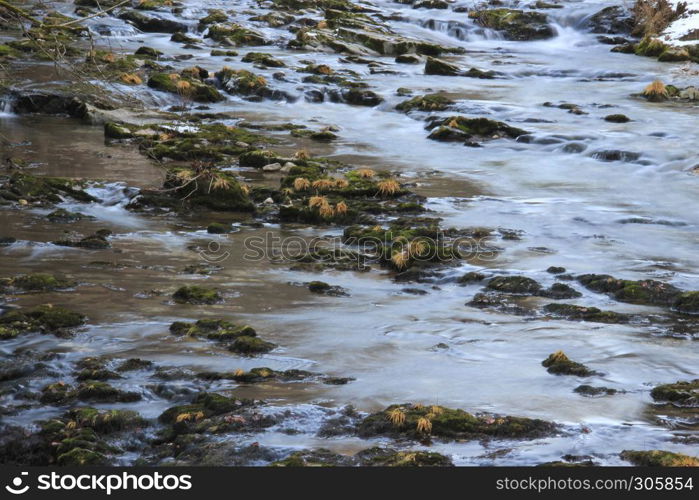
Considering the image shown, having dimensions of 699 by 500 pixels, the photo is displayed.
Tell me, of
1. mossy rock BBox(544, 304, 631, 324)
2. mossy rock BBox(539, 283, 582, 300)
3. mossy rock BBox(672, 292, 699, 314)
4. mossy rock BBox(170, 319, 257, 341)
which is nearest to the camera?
mossy rock BBox(170, 319, 257, 341)

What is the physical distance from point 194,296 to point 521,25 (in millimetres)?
31271

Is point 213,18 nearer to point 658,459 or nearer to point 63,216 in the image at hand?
point 63,216

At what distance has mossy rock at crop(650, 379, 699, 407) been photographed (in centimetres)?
867

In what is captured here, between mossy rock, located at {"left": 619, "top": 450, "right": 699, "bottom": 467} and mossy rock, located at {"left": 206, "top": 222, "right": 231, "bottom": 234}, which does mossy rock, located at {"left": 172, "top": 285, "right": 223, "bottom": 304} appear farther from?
mossy rock, located at {"left": 619, "top": 450, "right": 699, "bottom": 467}

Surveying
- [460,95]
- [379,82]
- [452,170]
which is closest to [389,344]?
[452,170]

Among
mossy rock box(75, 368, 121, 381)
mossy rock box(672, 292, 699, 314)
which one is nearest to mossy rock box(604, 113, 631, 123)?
mossy rock box(672, 292, 699, 314)

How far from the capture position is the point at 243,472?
265 inches

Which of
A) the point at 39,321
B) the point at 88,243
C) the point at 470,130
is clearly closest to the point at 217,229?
the point at 88,243

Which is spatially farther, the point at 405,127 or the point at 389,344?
the point at 405,127

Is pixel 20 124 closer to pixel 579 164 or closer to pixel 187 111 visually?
pixel 187 111

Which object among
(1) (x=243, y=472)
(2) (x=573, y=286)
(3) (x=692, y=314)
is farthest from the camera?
(2) (x=573, y=286)

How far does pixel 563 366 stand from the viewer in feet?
31.3

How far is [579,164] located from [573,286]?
913 cm

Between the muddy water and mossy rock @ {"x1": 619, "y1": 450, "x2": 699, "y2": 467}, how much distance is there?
0.16 metres
